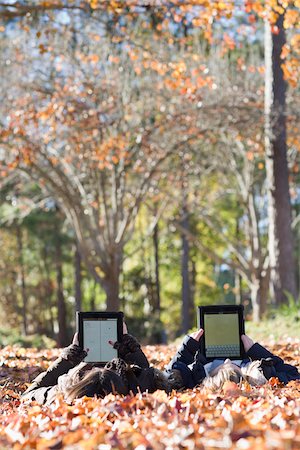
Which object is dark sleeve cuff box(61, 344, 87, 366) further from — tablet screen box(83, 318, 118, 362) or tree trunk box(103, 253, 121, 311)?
tree trunk box(103, 253, 121, 311)

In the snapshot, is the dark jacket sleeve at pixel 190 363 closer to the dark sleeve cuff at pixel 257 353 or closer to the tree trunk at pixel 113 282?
the dark sleeve cuff at pixel 257 353

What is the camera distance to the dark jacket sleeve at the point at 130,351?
622 centimetres

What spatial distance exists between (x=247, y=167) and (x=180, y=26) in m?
6.86

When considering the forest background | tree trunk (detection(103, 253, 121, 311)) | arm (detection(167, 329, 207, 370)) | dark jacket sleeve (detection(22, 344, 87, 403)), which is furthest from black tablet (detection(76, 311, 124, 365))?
tree trunk (detection(103, 253, 121, 311))

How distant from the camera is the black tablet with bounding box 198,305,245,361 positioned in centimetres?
669

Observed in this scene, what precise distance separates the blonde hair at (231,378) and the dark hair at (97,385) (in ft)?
2.82

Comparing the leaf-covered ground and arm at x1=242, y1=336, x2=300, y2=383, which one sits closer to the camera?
the leaf-covered ground

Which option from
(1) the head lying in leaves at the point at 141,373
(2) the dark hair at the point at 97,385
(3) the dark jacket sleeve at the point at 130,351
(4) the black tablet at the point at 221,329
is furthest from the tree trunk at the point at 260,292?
(2) the dark hair at the point at 97,385

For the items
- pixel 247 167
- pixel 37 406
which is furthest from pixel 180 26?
pixel 37 406

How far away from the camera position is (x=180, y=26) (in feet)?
48.4

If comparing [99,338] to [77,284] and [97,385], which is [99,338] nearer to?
[97,385]

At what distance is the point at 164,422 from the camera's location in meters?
4.03

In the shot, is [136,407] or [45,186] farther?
[45,186]

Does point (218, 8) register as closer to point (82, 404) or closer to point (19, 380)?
point (19, 380)
